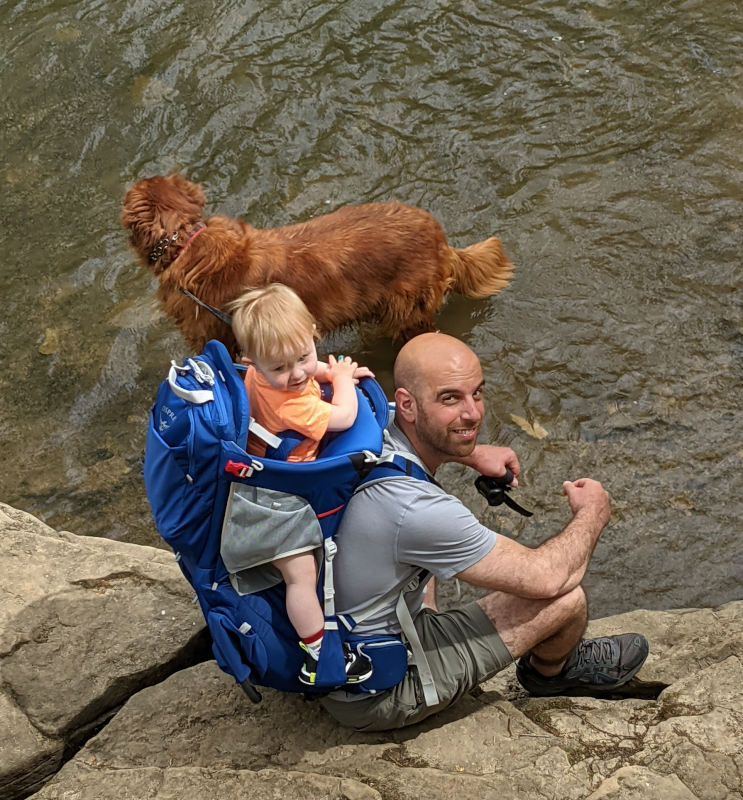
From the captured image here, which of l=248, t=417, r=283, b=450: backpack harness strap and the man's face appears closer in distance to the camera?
l=248, t=417, r=283, b=450: backpack harness strap

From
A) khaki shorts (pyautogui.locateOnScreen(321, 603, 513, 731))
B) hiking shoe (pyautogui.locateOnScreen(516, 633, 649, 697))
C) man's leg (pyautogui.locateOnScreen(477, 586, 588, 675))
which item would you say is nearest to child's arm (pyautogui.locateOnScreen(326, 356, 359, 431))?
khaki shorts (pyautogui.locateOnScreen(321, 603, 513, 731))

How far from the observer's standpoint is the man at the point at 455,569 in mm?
2990

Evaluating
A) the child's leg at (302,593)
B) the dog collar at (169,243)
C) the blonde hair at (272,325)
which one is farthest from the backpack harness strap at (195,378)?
the dog collar at (169,243)

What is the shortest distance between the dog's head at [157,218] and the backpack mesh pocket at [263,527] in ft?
9.30

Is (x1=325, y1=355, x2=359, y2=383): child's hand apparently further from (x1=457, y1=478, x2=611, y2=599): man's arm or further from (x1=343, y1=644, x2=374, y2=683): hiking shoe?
(x1=343, y1=644, x2=374, y2=683): hiking shoe

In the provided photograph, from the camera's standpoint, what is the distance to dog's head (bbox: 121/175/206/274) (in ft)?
16.9

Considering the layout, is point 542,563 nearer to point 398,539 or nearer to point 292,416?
point 398,539

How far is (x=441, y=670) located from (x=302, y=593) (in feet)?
Answer: 2.43

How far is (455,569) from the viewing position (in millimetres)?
3018

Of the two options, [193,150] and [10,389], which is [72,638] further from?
[193,150]

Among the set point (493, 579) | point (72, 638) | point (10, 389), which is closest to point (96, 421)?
point (10, 389)

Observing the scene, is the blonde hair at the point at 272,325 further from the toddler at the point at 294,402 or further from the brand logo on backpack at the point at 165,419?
the brand logo on backpack at the point at 165,419

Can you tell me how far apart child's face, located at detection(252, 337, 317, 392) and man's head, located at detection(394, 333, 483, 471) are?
0.46 meters

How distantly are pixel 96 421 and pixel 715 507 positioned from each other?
4403 mm
